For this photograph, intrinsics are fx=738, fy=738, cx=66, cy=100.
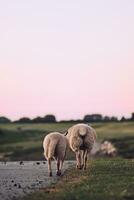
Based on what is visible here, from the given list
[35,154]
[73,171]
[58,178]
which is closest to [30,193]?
[58,178]

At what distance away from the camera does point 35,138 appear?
86812mm

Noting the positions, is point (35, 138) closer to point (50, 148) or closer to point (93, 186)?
point (50, 148)

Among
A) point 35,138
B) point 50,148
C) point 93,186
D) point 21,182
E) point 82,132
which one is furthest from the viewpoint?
point 35,138

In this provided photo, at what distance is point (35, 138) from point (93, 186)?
63.6m

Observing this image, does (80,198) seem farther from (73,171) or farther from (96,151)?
(96,151)

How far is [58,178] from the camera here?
1137 inches

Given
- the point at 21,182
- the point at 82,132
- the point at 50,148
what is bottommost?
the point at 21,182

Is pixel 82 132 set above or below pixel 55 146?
above

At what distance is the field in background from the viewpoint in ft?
238

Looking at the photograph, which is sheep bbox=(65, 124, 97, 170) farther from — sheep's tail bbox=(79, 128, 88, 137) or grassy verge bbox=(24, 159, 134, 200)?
grassy verge bbox=(24, 159, 134, 200)

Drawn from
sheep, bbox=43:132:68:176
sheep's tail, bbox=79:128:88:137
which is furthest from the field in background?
sheep, bbox=43:132:68:176

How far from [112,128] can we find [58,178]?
217ft

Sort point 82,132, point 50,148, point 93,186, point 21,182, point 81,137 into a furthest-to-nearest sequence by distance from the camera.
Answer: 1. point 81,137
2. point 82,132
3. point 50,148
4. point 21,182
5. point 93,186

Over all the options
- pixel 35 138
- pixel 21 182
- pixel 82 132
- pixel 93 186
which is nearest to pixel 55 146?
pixel 82 132
